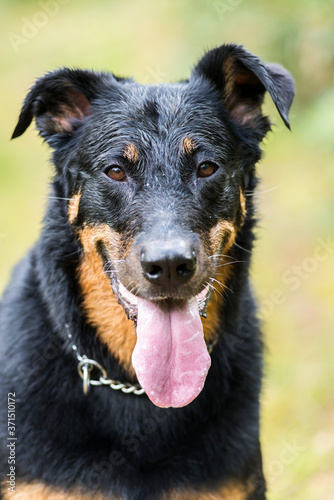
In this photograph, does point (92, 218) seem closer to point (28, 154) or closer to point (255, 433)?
point (255, 433)

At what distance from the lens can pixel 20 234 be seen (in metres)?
9.77

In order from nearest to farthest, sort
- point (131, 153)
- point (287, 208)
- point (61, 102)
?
point (131, 153) < point (61, 102) < point (287, 208)

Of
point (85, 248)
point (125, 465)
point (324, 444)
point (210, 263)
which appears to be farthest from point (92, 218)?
point (324, 444)

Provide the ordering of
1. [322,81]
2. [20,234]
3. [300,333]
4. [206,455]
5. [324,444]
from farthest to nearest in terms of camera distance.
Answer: [20,234] → [322,81] → [300,333] → [324,444] → [206,455]

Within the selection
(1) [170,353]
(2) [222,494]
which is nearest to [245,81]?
(1) [170,353]

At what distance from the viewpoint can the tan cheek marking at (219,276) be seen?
11.6ft

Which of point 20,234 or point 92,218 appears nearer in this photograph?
point 92,218

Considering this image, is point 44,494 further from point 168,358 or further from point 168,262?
point 168,262

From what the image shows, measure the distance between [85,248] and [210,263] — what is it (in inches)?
28.5

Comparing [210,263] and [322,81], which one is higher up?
[322,81]

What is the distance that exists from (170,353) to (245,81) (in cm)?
174

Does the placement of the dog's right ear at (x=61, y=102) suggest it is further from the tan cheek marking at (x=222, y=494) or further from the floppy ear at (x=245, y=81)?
the tan cheek marking at (x=222, y=494)

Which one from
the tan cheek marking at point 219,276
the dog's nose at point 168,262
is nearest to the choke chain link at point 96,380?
the tan cheek marking at point 219,276

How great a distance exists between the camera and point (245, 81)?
156 inches
